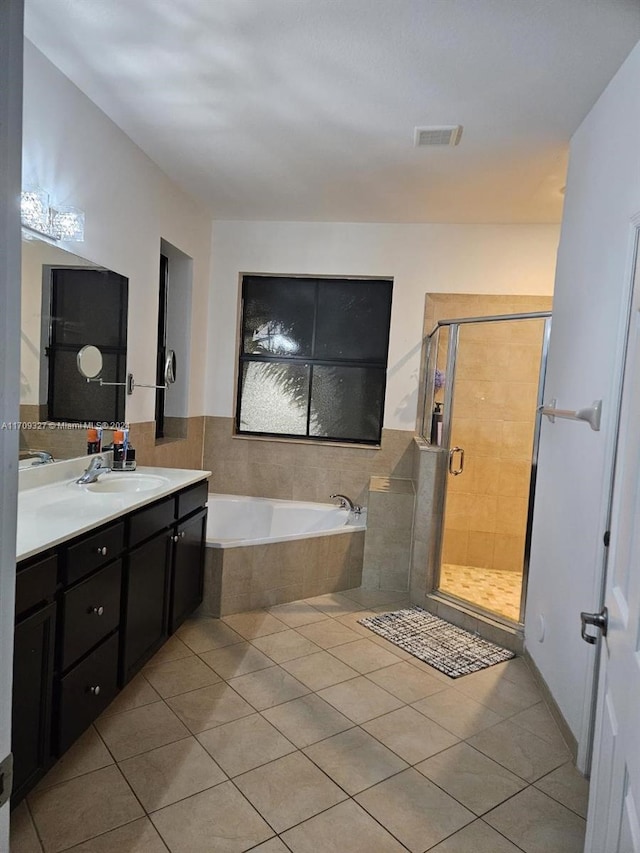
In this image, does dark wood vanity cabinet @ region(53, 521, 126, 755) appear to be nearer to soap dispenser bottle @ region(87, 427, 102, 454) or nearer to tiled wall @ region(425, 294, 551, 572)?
soap dispenser bottle @ region(87, 427, 102, 454)

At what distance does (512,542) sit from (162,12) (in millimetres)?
3589

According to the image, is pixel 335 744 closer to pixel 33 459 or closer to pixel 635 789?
pixel 635 789

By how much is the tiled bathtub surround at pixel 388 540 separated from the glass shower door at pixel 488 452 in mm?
272

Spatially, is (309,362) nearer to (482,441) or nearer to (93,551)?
(482,441)

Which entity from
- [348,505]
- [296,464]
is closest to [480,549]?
[348,505]

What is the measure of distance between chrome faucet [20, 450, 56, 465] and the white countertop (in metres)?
0.02

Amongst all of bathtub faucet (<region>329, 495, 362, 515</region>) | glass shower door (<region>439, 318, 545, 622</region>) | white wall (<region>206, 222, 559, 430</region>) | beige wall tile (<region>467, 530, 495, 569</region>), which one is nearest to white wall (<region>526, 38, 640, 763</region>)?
glass shower door (<region>439, 318, 545, 622</region>)

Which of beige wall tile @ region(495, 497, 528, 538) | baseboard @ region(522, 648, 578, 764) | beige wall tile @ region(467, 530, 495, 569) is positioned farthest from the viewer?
beige wall tile @ region(467, 530, 495, 569)

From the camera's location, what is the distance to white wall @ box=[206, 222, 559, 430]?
13.7ft

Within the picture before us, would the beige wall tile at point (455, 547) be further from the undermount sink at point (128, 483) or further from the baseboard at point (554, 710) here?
the undermount sink at point (128, 483)

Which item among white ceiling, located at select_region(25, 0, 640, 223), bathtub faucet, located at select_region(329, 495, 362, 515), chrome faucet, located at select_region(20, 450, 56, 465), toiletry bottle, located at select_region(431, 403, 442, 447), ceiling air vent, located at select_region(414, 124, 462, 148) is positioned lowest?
bathtub faucet, located at select_region(329, 495, 362, 515)

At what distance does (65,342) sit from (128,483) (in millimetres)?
746

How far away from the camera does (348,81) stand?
2.39 meters

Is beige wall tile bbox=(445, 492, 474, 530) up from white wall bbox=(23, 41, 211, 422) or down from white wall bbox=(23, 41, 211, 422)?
down
